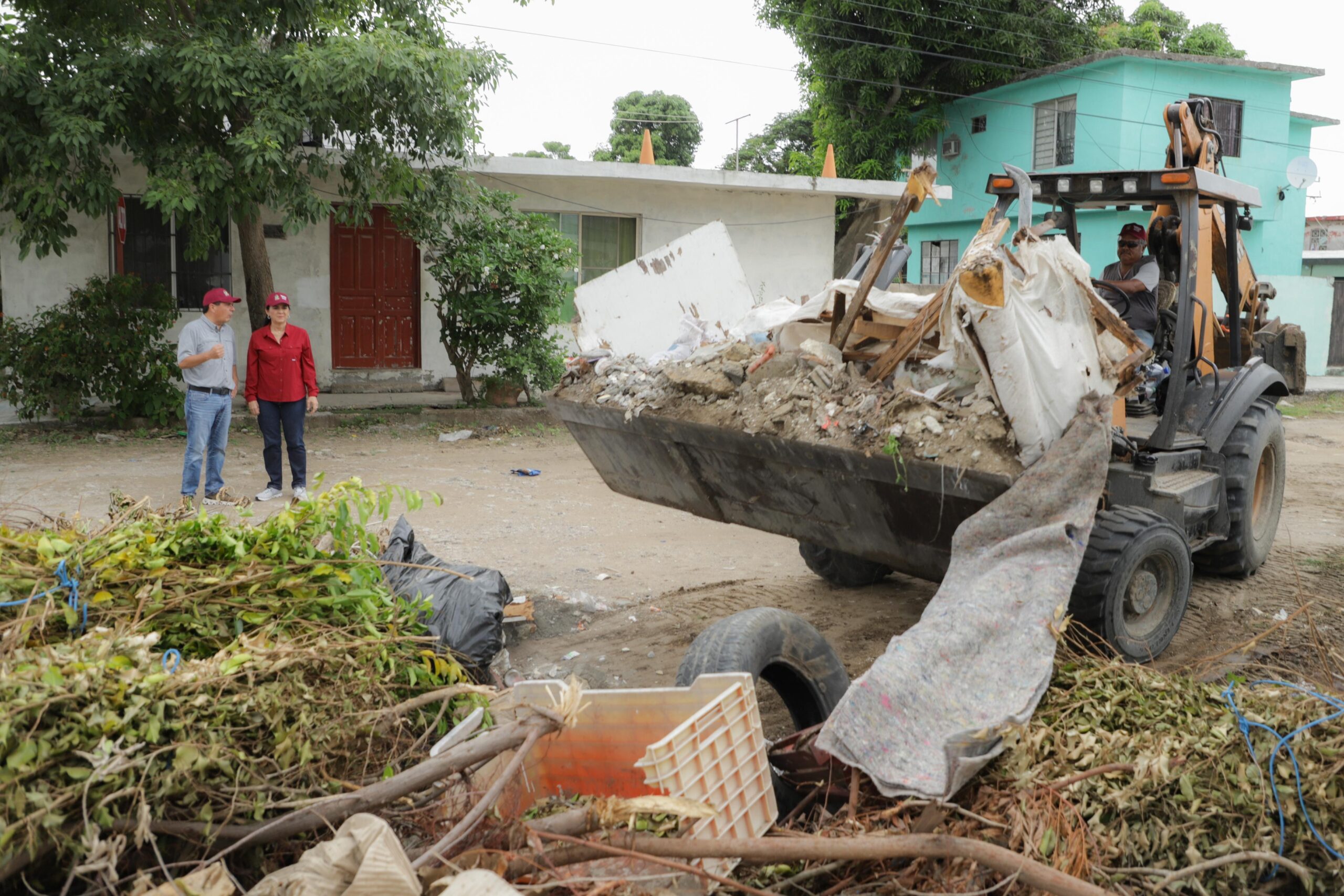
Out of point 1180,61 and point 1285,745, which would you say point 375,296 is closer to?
point 1285,745

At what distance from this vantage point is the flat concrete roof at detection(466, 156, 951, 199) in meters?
13.5

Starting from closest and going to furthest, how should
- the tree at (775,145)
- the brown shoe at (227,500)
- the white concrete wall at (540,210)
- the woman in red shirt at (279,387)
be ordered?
the brown shoe at (227,500)
the woman in red shirt at (279,387)
the white concrete wall at (540,210)
the tree at (775,145)

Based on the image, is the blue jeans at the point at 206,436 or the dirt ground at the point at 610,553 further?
the blue jeans at the point at 206,436

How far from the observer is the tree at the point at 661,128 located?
39938mm

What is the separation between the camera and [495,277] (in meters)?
12.0

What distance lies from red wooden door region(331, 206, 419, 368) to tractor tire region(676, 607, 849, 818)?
445 inches

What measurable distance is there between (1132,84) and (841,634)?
67.3 ft

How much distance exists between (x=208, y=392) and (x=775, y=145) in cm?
2820

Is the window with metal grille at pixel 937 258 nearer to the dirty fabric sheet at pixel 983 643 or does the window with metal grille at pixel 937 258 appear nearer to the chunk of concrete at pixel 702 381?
the chunk of concrete at pixel 702 381

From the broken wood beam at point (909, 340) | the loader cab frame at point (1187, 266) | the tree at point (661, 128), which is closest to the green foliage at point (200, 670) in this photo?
the broken wood beam at point (909, 340)

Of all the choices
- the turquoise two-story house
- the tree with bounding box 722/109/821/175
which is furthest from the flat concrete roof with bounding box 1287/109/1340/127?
the tree with bounding box 722/109/821/175

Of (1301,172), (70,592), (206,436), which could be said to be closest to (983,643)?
(70,592)

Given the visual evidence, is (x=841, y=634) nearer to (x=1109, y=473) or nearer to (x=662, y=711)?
(x=1109, y=473)

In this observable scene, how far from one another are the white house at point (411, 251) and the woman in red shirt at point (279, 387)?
17.3 ft
